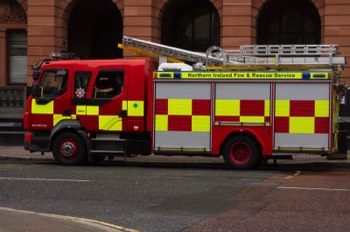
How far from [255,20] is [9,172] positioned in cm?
1471

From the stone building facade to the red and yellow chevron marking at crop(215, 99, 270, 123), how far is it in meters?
10.8

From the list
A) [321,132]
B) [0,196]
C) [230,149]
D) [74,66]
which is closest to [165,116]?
[230,149]

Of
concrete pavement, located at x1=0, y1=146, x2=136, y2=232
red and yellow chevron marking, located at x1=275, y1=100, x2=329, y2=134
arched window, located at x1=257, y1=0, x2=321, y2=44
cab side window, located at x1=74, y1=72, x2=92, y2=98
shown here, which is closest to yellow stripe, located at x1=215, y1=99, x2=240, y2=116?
red and yellow chevron marking, located at x1=275, y1=100, x2=329, y2=134

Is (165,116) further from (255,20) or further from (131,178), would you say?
(255,20)

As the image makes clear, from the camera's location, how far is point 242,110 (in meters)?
14.3

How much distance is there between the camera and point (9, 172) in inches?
550

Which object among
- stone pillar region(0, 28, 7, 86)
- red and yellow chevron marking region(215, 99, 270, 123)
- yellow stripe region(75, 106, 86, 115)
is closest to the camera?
red and yellow chevron marking region(215, 99, 270, 123)

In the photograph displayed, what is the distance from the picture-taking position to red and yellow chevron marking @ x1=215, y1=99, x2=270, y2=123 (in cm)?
1424

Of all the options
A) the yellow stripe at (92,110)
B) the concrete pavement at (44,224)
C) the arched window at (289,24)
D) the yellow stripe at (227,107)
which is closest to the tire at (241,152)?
the yellow stripe at (227,107)

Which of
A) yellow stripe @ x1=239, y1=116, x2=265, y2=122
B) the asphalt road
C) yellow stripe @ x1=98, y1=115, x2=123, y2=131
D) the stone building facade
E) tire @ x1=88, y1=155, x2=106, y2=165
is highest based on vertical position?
the stone building facade

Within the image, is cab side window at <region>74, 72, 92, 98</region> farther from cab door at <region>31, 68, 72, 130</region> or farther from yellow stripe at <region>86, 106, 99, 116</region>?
yellow stripe at <region>86, 106, 99, 116</region>

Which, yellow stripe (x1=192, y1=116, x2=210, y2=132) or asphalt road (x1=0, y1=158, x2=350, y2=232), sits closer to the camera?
asphalt road (x1=0, y1=158, x2=350, y2=232)

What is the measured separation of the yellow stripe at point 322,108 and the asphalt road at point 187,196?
1417mm

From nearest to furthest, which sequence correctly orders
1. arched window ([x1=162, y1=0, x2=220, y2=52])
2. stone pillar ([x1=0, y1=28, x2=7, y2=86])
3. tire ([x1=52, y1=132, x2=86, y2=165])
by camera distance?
tire ([x1=52, y1=132, x2=86, y2=165]), arched window ([x1=162, y1=0, x2=220, y2=52]), stone pillar ([x1=0, y1=28, x2=7, y2=86])
